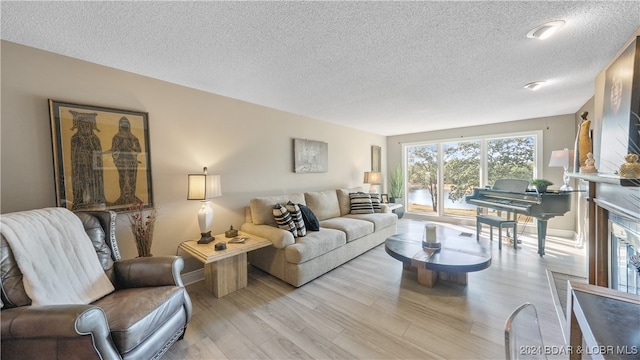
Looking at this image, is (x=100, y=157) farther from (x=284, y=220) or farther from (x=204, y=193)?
(x=284, y=220)

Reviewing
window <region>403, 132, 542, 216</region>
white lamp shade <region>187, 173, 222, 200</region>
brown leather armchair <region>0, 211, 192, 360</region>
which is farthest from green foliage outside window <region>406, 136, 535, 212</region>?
brown leather armchair <region>0, 211, 192, 360</region>

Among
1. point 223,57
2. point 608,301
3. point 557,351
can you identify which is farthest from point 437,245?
point 223,57

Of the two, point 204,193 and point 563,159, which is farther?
point 563,159

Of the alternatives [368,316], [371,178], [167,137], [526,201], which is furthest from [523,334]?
[371,178]

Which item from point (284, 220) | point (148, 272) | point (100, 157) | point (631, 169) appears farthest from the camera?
point (284, 220)

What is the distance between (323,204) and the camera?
155 inches

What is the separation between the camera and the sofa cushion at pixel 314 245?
254cm

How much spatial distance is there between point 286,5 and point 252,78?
119cm

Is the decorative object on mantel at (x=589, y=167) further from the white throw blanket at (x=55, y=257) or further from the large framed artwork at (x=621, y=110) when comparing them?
the white throw blanket at (x=55, y=257)

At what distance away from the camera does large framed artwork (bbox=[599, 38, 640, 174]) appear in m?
1.70

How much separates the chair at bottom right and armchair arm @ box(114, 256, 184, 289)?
1985 mm

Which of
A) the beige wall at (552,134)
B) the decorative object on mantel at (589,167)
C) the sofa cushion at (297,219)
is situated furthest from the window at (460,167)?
the sofa cushion at (297,219)

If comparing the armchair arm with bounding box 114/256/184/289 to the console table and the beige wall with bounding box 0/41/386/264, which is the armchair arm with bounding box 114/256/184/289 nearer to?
the beige wall with bounding box 0/41/386/264

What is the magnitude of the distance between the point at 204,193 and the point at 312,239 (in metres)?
1.32
